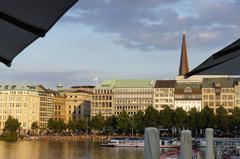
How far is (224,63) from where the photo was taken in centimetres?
431

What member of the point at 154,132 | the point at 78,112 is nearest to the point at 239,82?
the point at 78,112

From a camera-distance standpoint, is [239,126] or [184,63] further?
[184,63]

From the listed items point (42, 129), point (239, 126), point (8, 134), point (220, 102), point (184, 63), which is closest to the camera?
point (239, 126)

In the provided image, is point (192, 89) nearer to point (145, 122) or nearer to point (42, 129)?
point (145, 122)

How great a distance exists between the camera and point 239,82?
118562 millimetres

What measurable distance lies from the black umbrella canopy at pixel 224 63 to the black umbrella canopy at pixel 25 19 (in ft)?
4.24

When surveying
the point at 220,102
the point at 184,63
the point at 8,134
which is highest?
the point at 184,63

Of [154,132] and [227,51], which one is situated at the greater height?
[227,51]

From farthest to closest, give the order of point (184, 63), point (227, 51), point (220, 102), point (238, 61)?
point (184, 63)
point (220, 102)
point (238, 61)
point (227, 51)

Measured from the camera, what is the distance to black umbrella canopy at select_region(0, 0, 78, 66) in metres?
2.81

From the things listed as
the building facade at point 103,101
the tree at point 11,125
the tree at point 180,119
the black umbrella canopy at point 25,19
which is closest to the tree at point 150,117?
the tree at point 180,119

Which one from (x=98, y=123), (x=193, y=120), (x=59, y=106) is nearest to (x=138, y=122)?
(x=193, y=120)

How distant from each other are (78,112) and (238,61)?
137085 mm

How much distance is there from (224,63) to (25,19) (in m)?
1.88
